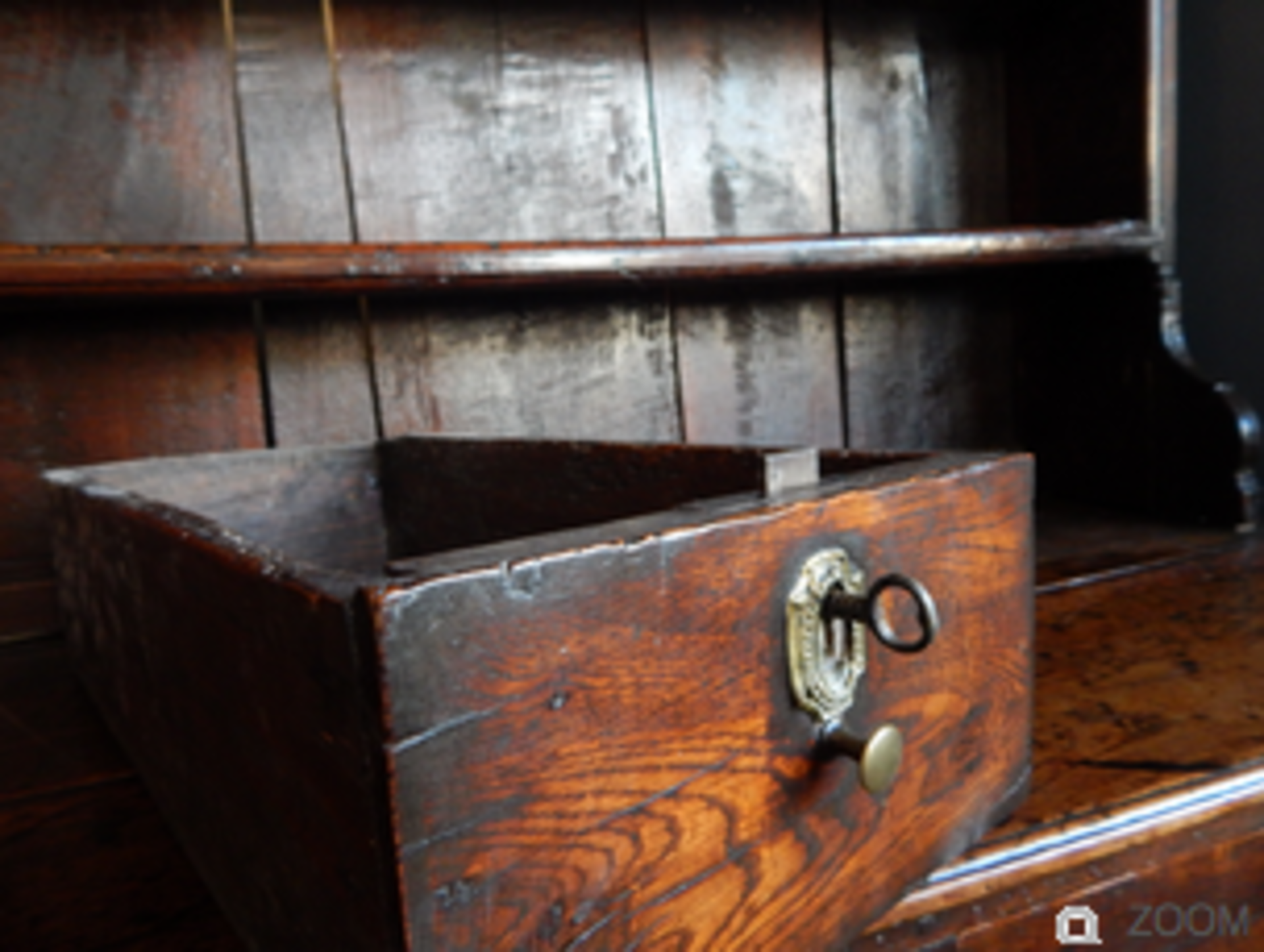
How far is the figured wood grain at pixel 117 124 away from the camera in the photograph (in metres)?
0.99

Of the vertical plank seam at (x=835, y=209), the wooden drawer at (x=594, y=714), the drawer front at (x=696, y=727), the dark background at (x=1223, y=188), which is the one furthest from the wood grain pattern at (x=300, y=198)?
the dark background at (x=1223, y=188)

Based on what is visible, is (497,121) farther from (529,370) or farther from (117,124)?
(117,124)

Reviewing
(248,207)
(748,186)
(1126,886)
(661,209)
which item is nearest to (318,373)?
(248,207)

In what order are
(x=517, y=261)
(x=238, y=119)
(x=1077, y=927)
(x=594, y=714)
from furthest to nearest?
(x=238, y=119) → (x=517, y=261) → (x=1077, y=927) → (x=594, y=714)

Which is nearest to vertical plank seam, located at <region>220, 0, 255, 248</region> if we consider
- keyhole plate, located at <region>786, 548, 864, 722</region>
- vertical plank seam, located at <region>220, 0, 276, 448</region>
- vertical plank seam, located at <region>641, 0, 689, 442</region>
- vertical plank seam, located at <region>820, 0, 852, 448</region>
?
vertical plank seam, located at <region>220, 0, 276, 448</region>

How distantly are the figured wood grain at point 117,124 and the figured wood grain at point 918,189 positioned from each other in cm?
84

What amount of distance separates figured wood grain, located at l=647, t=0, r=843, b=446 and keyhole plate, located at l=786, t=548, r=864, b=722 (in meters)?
0.88

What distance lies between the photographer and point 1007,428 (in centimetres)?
149

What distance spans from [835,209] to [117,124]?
0.93 meters

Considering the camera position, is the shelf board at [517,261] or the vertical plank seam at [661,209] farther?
the vertical plank seam at [661,209]

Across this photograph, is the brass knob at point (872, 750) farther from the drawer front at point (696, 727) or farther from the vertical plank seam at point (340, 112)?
the vertical plank seam at point (340, 112)

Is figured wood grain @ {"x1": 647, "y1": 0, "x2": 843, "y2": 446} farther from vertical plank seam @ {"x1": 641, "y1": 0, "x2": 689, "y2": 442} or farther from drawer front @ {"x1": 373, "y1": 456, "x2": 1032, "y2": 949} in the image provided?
drawer front @ {"x1": 373, "y1": 456, "x2": 1032, "y2": 949}

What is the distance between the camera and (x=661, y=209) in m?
1.27

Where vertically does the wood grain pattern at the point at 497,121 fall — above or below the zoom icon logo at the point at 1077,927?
above
